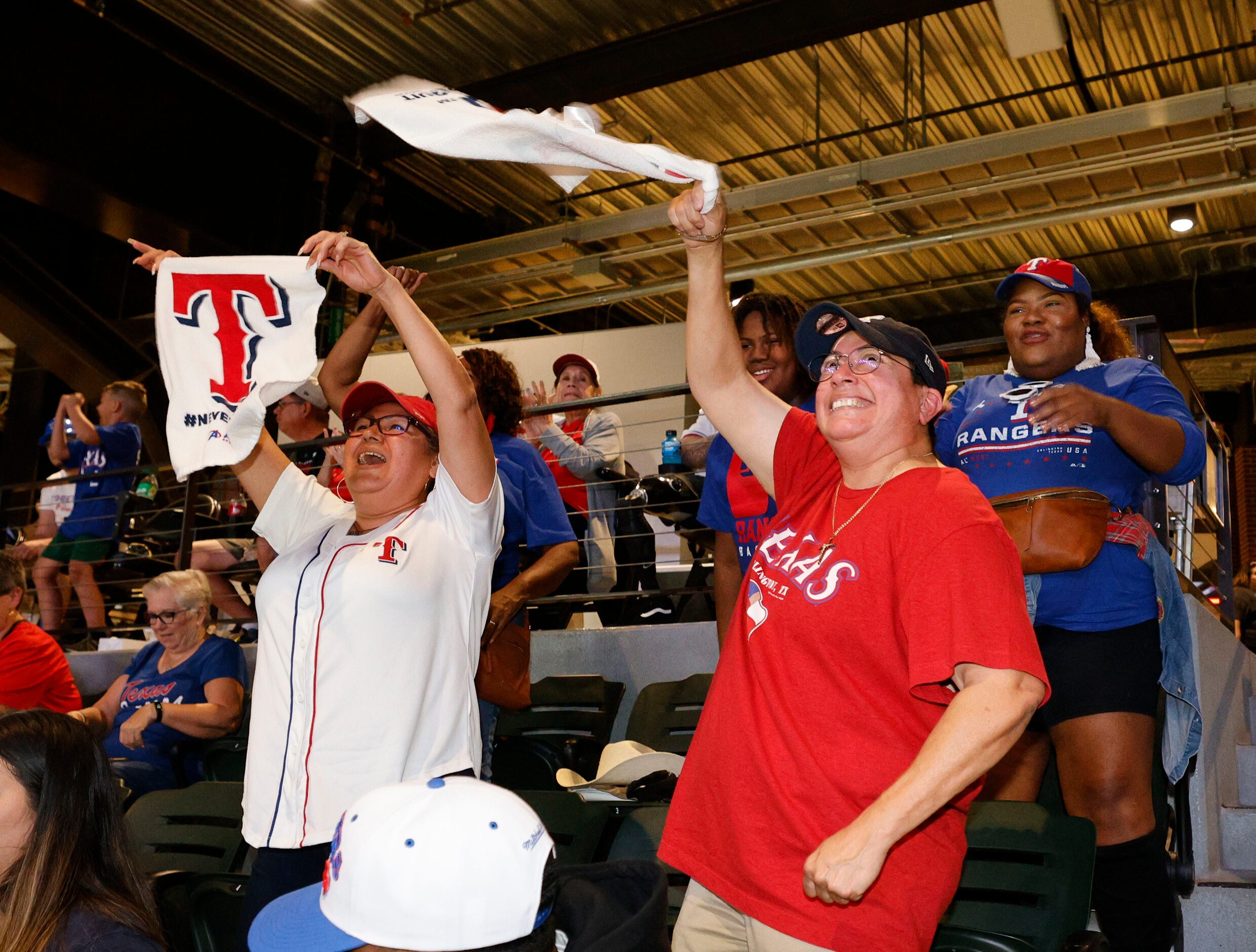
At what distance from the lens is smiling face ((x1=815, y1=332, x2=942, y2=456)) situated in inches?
71.4

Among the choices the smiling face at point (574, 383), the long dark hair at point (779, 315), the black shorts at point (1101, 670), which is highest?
the smiling face at point (574, 383)

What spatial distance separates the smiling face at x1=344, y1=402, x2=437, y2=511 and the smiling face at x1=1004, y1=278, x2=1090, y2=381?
138 centimetres

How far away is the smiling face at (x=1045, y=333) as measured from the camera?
2.72m

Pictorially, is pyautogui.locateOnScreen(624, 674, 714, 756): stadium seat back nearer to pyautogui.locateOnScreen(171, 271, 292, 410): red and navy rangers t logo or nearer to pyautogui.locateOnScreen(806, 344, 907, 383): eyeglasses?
pyautogui.locateOnScreen(171, 271, 292, 410): red and navy rangers t logo

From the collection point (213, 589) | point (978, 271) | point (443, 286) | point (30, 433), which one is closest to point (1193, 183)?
point (978, 271)

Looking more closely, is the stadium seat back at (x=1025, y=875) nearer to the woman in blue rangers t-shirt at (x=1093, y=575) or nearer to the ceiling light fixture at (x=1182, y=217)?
the woman in blue rangers t-shirt at (x=1093, y=575)

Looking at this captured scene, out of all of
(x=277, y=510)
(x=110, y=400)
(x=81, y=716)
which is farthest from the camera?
(x=110, y=400)

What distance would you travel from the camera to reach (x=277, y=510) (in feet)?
8.56

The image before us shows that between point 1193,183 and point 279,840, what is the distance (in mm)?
7194

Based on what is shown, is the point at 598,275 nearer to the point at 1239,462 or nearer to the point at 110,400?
the point at 110,400

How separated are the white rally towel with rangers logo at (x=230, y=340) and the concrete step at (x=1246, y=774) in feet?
10.5

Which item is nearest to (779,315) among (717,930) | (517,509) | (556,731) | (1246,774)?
(517,509)

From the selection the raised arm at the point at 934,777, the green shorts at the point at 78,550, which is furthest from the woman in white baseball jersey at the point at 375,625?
the green shorts at the point at 78,550

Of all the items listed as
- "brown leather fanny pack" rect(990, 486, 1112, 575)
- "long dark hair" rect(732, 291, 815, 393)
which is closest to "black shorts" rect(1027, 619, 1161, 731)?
"brown leather fanny pack" rect(990, 486, 1112, 575)
